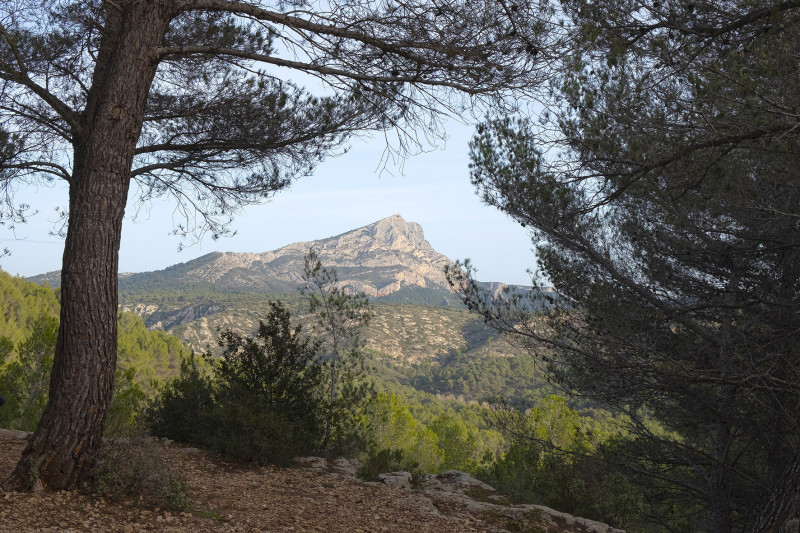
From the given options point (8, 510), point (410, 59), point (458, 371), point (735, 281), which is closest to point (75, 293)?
point (8, 510)

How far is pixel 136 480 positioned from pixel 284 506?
105 centimetres

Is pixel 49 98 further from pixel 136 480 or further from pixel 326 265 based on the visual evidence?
pixel 326 265

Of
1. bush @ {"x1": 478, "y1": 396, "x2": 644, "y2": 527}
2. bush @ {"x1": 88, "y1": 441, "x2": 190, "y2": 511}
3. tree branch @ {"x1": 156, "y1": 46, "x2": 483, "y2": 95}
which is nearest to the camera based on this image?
bush @ {"x1": 88, "y1": 441, "x2": 190, "y2": 511}

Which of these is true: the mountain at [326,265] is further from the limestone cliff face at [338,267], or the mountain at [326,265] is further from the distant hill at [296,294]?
the distant hill at [296,294]

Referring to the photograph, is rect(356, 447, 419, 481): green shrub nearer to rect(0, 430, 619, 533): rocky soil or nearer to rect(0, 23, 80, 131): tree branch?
rect(0, 430, 619, 533): rocky soil

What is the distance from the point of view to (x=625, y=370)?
5.38m

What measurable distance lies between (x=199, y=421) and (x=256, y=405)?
2.48 feet

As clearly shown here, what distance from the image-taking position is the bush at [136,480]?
347cm

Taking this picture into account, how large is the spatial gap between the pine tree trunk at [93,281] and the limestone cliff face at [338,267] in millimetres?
103384

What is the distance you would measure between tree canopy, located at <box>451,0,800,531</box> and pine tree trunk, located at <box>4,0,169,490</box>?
3.13 metres

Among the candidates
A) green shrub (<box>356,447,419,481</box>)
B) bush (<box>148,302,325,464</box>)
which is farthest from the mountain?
green shrub (<box>356,447,419,481</box>)

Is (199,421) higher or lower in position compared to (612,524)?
higher

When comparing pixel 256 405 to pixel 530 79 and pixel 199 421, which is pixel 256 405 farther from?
pixel 530 79

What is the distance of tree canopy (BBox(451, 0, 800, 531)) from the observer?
379 cm
